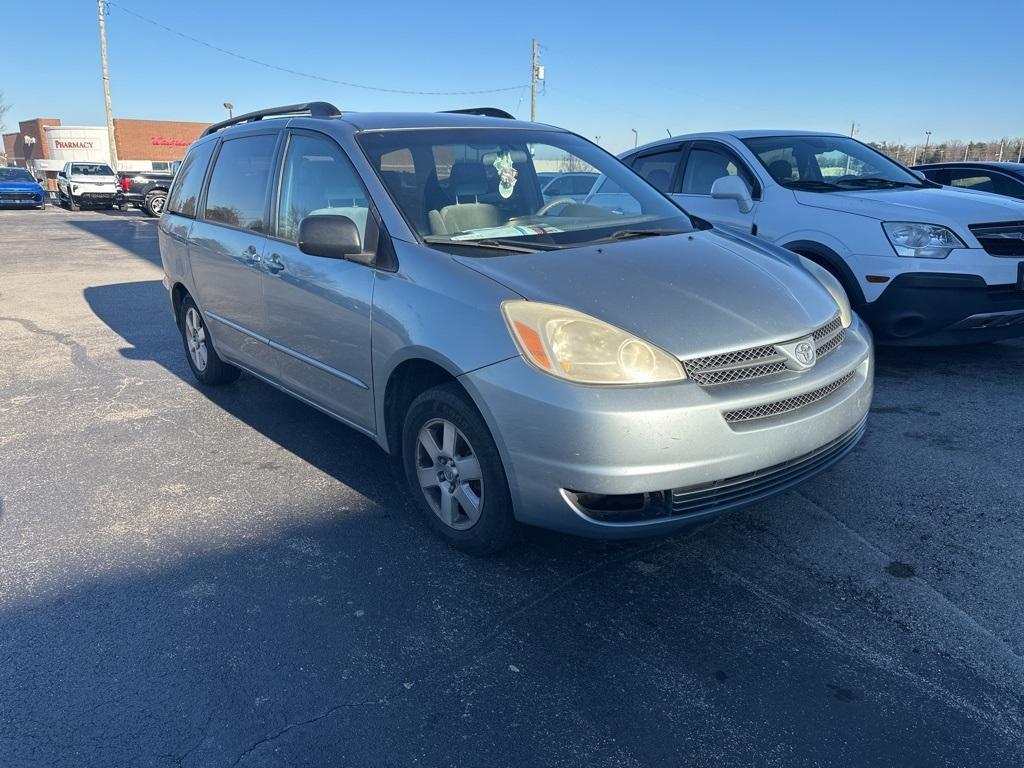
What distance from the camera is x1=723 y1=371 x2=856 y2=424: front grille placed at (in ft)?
8.42

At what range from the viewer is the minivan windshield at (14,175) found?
27.6 metres

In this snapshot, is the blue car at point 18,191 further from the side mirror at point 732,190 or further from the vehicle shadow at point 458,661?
the vehicle shadow at point 458,661

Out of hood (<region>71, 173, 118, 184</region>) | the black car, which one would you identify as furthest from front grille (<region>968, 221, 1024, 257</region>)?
hood (<region>71, 173, 118, 184</region>)

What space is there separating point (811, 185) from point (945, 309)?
151cm

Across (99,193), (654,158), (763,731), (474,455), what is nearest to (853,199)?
(654,158)

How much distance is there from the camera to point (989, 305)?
488 cm

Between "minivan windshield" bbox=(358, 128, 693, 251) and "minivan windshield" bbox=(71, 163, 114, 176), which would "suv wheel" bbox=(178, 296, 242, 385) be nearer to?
"minivan windshield" bbox=(358, 128, 693, 251)

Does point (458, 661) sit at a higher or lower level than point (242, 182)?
lower

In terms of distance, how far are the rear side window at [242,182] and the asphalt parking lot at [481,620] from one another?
133cm

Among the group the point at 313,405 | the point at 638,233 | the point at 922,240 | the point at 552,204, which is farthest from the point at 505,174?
the point at 922,240

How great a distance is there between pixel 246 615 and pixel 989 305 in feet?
15.8

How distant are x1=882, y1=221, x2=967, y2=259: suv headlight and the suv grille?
2837 mm

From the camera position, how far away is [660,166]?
6.86 m

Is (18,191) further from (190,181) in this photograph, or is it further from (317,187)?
(317,187)
